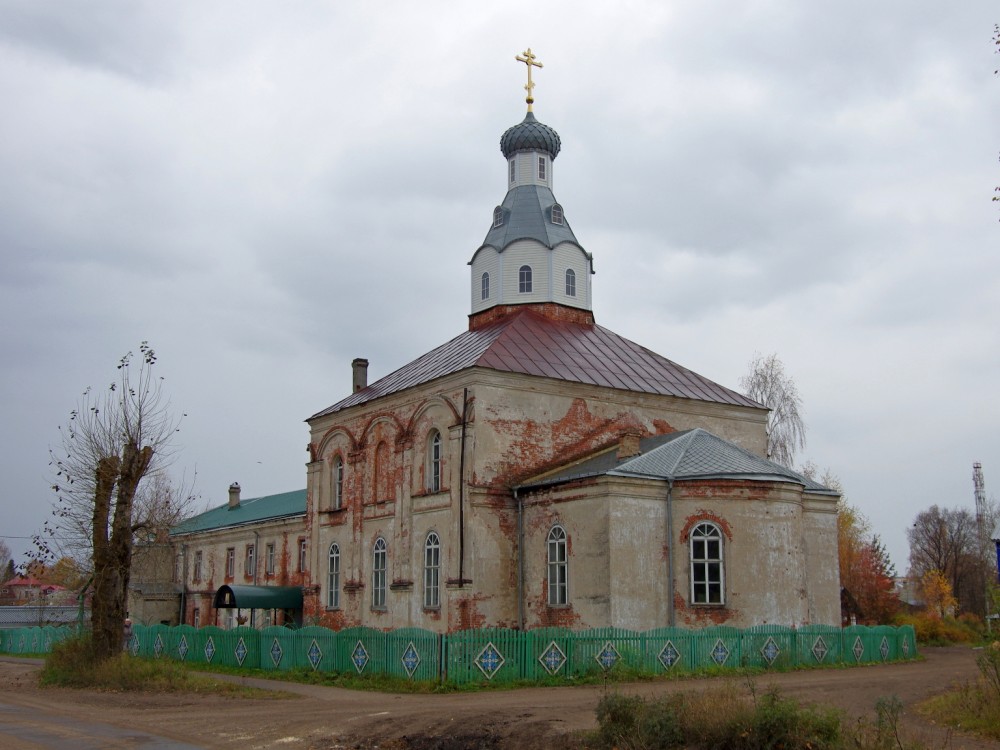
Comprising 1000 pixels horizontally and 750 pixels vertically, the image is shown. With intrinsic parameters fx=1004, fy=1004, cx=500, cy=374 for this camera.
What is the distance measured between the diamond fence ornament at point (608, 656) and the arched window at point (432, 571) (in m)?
7.12

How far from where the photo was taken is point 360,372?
36.8 m

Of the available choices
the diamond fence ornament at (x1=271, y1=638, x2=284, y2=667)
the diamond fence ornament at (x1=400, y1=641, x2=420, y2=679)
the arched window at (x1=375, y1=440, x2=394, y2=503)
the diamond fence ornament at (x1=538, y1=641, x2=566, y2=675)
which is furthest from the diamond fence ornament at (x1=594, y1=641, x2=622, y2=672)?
the arched window at (x1=375, y1=440, x2=394, y2=503)

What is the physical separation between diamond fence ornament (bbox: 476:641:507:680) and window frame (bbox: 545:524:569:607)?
4.53 meters

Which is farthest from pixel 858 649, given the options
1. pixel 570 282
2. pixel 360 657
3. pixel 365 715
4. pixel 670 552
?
pixel 570 282

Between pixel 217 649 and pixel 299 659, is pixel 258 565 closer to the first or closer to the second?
pixel 217 649

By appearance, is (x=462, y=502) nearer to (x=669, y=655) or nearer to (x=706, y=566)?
(x=706, y=566)

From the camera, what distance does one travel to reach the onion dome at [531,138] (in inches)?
1388

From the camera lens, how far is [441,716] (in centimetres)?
1516

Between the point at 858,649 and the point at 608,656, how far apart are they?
7.29m

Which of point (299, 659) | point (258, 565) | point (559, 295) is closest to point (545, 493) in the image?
point (299, 659)

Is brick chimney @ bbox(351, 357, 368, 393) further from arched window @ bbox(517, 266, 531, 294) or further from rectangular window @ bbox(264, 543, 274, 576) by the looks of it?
rectangular window @ bbox(264, 543, 274, 576)

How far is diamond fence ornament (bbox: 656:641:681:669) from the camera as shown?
20906 mm

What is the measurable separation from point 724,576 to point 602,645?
4245 mm

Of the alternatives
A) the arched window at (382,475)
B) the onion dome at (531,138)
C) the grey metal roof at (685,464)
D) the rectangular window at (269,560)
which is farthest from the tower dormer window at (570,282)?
the rectangular window at (269,560)
